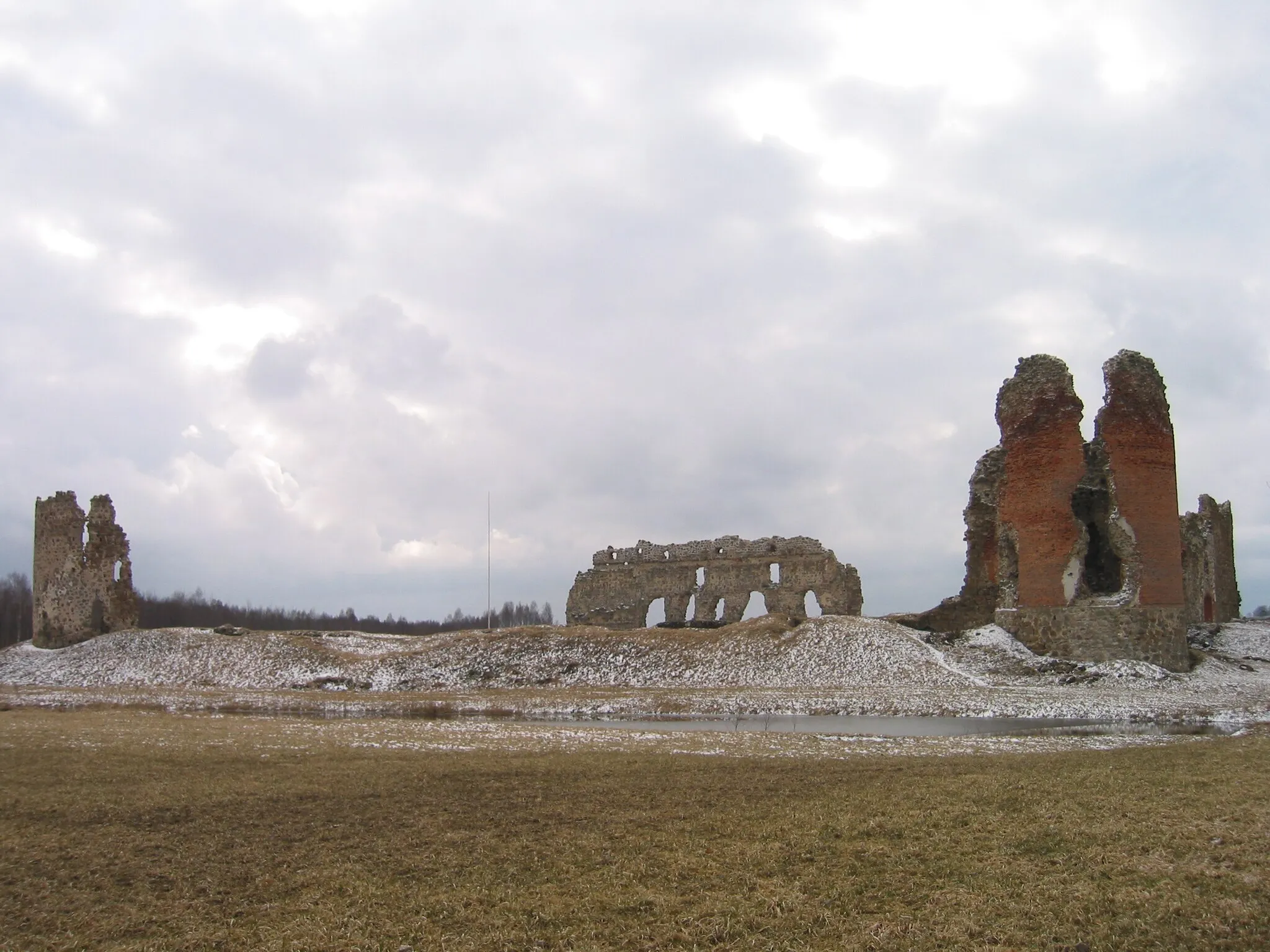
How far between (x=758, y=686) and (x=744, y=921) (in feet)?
71.7

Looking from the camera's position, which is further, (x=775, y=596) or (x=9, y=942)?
(x=775, y=596)

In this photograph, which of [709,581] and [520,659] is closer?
[520,659]

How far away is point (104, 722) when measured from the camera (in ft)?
62.5

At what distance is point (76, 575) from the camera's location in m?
40.8

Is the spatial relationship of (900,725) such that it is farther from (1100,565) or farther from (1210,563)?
(1210,563)

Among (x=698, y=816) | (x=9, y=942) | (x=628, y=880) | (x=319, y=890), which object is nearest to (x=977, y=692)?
(x=698, y=816)

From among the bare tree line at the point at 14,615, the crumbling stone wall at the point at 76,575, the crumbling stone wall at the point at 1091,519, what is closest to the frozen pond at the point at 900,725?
the crumbling stone wall at the point at 1091,519

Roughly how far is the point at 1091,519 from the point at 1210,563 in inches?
710

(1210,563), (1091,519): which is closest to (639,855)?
(1091,519)

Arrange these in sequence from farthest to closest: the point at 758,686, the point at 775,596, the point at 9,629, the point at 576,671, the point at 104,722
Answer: the point at 9,629
the point at 775,596
the point at 576,671
the point at 758,686
the point at 104,722

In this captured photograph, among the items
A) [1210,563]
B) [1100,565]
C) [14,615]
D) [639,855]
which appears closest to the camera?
[639,855]

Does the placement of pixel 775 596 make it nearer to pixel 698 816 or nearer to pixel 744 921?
pixel 698 816

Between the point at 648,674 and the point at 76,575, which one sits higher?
the point at 76,575

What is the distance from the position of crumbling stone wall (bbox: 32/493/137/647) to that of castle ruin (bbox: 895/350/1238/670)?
37.0 metres
